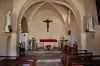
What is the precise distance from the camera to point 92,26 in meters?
9.33

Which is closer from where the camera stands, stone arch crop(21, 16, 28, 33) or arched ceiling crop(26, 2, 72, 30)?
arched ceiling crop(26, 2, 72, 30)

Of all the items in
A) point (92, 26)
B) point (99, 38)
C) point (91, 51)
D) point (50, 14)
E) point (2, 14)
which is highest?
point (50, 14)

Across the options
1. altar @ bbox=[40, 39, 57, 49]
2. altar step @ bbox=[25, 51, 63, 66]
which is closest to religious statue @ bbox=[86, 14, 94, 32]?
altar step @ bbox=[25, 51, 63, 66]

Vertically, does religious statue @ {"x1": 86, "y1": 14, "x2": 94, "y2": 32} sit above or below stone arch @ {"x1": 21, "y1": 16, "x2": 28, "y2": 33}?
below

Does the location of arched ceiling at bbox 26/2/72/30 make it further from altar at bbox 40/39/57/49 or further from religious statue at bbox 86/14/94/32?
religious statue at bbox 86/14/94/32

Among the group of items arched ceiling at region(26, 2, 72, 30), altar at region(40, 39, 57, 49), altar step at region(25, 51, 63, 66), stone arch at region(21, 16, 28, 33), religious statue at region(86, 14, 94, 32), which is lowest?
altar step at region(25, 51, 63, 66)

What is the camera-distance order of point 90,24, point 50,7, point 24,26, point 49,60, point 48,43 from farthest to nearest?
point 48,43 → point 24,26 → point 50,7 → point 49,60 → point 90,24

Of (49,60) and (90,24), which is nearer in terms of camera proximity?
(90,24)

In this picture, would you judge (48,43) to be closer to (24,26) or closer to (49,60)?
(24,26)

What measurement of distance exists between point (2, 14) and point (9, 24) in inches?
28.2

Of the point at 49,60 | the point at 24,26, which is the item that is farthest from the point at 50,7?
the point at 49,60

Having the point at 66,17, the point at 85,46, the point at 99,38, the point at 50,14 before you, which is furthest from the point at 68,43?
the point at 99,38

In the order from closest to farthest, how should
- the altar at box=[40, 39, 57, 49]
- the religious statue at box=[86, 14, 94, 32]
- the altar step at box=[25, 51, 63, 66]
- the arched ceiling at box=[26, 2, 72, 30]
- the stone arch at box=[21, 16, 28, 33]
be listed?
the religious statue at box=[86, 14, 94, 32]
the altar step at box=[25, 51, 63, 66]
the arched ceiling at box=[26, 2, 72, 30]
the stone arch at box=[21, 16, 28, 33]
the altar at box=[40, 39, 57, 49]

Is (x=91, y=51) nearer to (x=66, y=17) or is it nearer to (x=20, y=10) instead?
(x=20, y=10)
